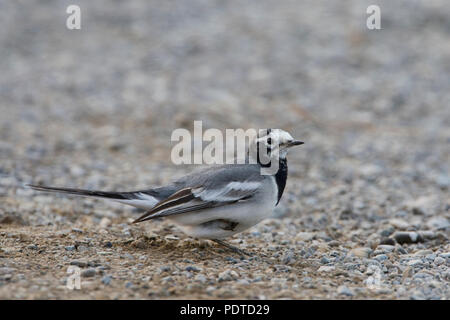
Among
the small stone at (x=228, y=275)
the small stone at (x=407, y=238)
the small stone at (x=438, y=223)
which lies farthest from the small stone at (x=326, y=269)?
the small stone at (x=438, y=223)

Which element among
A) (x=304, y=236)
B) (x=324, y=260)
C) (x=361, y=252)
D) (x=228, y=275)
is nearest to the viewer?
(x=228, y=275)

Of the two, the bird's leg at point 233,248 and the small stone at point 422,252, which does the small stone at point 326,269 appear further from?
the small stone at point 422,252

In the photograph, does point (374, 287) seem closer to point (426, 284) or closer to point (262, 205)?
point (426, 284)

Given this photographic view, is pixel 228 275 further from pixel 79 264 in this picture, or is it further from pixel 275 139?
pixel 275 139

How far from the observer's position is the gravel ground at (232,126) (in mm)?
6637

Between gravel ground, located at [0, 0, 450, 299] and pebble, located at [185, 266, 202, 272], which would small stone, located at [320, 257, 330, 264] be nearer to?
gravel ground, located at [0, 0, 450, 299]

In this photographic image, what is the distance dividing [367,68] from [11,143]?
9645 mm

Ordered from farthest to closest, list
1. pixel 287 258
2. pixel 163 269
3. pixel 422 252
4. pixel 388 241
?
1. pixel 388 241
2. pixel 422 252
3. pixel 287 258
4. pixel 163 269

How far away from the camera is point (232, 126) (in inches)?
545

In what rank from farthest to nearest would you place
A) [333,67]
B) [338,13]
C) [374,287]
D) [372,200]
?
[338,13] → [333,67] → [372,200] → [374,287]

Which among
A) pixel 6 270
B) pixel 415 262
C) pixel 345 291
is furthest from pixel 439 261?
pixel 6 270

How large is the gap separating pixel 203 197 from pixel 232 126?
22.6 feet

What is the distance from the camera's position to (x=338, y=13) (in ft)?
67.7
